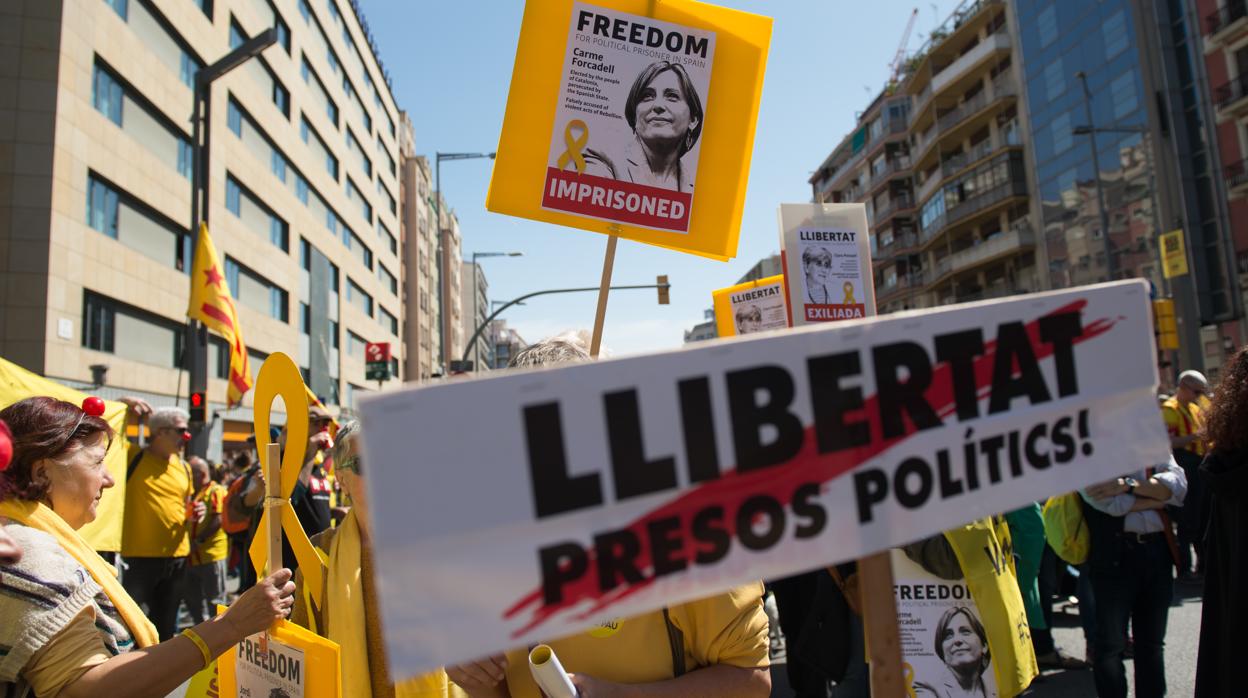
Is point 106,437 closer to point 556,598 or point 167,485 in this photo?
point 556,598

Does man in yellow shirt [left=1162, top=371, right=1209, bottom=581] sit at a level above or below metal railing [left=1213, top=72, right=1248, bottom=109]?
below

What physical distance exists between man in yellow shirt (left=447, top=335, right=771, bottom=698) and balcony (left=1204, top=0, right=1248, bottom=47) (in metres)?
35.2

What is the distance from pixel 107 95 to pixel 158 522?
1754cm

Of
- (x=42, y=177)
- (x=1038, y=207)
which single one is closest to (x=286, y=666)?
(x=42, y=177)

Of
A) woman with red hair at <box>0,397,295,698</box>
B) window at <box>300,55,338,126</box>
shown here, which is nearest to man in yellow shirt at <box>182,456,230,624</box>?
woman with red hair at <box>0,397,295,698</box>

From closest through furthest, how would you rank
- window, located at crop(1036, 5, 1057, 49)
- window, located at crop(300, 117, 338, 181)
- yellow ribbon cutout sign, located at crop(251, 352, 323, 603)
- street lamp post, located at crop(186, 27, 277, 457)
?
1. yellow ribbon cutout sign, located at crop(251, 352, 323, 603)
2. street lamp post, located at crop(186, 27, 277, 457)
3. window, located at crop(300, 117, 338, 181)
4. window, located at crop(1036, 5, 1057, 49)

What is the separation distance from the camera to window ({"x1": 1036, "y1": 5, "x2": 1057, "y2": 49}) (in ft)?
126

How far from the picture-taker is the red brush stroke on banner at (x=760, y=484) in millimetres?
1062

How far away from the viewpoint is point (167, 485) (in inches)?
240

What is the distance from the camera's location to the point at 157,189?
21.4 meters

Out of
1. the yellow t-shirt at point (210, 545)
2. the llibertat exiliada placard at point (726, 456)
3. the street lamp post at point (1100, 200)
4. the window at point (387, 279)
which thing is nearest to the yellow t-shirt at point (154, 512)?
the yellow t-shirt at point (210, 545)

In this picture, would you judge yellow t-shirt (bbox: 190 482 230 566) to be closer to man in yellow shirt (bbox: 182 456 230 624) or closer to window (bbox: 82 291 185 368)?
man in yellow shirt (bbox: 182 456 230 624)

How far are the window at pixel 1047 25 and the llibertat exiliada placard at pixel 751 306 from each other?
4152 cm

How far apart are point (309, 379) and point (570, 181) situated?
35008 millimetres
